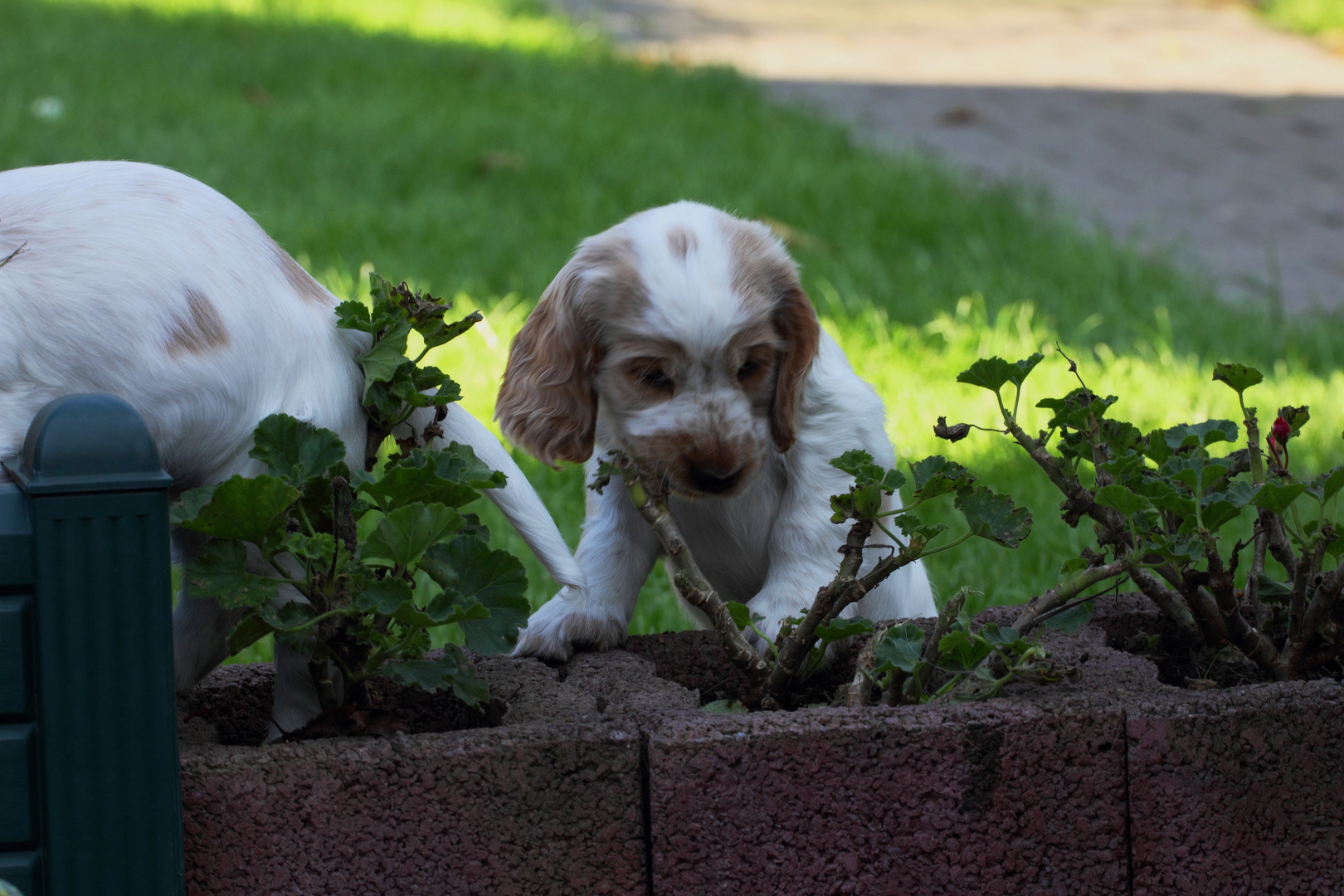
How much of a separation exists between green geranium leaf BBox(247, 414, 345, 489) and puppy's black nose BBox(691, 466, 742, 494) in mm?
644

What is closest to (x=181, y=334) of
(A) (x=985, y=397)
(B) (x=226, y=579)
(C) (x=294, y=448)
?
(C) (x=294, y=448)

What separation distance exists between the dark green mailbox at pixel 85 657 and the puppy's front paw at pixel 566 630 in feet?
2.66

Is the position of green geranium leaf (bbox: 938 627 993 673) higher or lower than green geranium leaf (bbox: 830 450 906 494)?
lower

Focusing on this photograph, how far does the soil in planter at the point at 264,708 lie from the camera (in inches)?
84.7

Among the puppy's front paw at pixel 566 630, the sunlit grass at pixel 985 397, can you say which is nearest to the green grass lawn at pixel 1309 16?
the sunlit grass at pixel 985 397

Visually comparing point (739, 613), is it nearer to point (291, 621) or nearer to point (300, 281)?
point (291, 621)

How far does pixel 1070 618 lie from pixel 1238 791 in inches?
13.1

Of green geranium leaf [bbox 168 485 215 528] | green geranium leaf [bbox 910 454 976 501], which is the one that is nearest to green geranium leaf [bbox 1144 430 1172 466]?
green geranium leaf [bbox 910 454 976 501]

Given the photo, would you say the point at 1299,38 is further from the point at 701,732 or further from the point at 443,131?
the point at 701,732

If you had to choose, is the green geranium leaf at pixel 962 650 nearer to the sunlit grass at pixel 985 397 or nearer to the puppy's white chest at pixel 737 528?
the puppy's white chest at pixel 737 528

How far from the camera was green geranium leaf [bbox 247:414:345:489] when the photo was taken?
1.85 meters

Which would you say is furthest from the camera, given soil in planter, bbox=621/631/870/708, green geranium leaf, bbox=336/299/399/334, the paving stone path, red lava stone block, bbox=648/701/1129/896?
the paving stone path

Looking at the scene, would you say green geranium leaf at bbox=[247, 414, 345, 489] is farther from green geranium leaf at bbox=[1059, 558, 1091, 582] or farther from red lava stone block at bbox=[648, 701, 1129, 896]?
green geranium leaf at bbox=[1059, 558, 1091, 582]

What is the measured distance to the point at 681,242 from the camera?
7.85 feet
